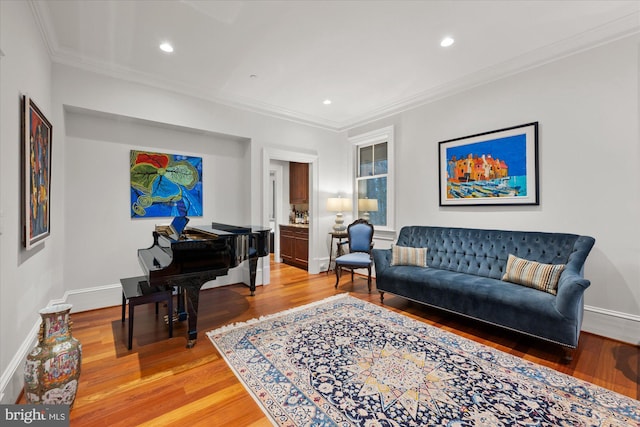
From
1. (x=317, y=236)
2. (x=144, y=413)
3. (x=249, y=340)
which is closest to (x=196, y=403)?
(x=144, y=413)

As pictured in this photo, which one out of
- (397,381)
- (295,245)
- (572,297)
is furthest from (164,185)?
(572,297)

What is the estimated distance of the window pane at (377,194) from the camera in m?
5.04

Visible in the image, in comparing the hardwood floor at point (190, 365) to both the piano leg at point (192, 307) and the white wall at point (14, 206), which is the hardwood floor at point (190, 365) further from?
the white wall at point (14, 206)

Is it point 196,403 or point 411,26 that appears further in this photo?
point 411,26

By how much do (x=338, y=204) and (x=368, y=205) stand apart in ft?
1.80

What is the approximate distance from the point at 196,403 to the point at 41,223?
2108mm

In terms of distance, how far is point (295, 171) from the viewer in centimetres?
650

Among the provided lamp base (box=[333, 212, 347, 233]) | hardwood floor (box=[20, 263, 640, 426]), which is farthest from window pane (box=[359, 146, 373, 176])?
hardwood floor (box=[20, 263, 640, 426])

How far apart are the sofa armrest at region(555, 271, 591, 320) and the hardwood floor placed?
0.41 meters

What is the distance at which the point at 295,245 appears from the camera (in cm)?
609

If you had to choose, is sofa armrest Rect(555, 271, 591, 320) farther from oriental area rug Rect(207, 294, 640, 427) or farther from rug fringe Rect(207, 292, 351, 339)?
rug fringe Rect(207, 292, 351, 339)

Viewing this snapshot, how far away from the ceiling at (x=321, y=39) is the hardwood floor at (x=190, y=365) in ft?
9.48

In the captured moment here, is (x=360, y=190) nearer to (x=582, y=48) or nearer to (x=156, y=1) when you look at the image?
(x=582, y=48)

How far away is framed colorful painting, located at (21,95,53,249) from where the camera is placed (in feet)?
6.73
